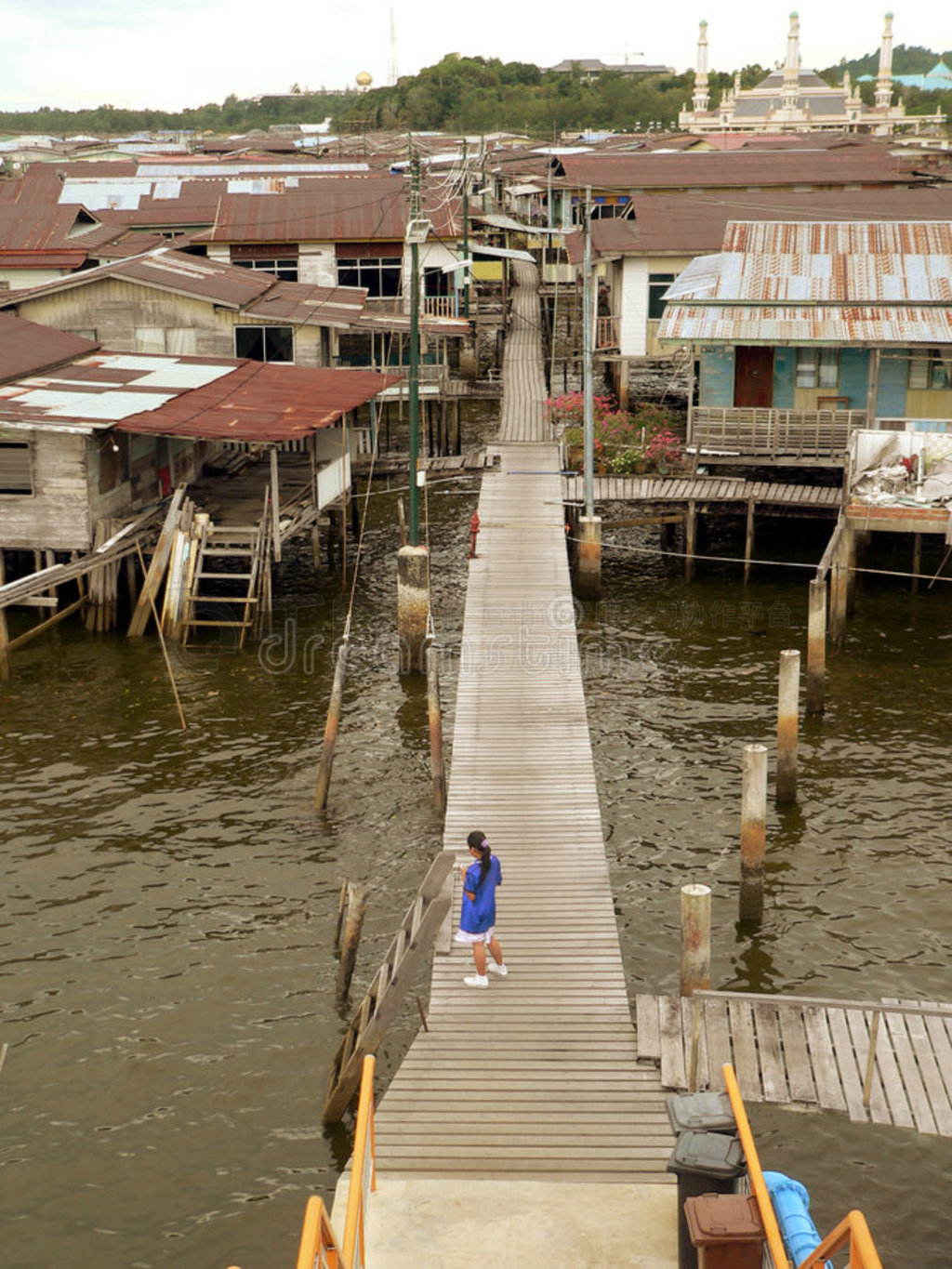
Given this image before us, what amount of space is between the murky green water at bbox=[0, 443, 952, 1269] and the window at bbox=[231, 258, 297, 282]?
2160 centimetres

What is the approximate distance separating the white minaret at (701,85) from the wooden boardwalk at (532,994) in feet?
516

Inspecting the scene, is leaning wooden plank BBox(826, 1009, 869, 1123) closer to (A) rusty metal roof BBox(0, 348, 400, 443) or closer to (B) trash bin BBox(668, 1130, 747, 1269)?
(B) trash bin BBox(668, 1130, 747, 1269)

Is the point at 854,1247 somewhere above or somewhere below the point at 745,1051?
above

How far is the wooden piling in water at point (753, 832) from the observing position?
18125mm

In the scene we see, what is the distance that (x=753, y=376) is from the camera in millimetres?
36094

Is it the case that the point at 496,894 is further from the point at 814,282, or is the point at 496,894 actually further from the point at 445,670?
the point at 814,282

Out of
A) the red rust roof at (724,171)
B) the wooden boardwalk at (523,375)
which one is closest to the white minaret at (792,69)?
the red rust roof at (724,171)

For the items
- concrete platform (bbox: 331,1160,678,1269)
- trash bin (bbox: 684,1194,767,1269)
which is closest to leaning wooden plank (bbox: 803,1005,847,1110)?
concrete platform (bbox: 331,1160,678,1269)

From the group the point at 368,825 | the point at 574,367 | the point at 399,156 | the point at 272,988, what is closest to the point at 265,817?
the point at 368,825

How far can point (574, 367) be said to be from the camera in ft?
191

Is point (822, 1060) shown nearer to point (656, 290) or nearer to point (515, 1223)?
point (515, 1223)

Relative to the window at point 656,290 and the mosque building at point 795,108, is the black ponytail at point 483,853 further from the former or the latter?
the mosque building at point 795,108

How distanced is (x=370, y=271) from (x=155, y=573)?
24.9 metres

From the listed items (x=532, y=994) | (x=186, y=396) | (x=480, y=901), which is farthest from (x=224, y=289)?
(x=532, y=994)
